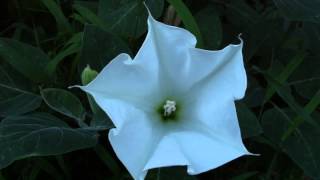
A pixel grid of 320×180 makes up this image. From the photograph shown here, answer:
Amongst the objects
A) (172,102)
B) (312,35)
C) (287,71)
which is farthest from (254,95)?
(172,102)

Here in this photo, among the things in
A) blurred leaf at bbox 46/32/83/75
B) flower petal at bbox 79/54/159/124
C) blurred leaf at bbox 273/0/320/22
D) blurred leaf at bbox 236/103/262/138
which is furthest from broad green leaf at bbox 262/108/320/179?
blurred leaf at bbox 46/32/83/75

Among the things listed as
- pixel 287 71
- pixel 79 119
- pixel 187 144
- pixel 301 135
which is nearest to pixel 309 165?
pixel 301 135

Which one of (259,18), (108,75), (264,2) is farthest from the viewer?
(264,2)

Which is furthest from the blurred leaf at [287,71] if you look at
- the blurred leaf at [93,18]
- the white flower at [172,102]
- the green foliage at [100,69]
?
the blurred leaf at [93,18]

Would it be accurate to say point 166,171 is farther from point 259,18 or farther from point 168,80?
point 259,18

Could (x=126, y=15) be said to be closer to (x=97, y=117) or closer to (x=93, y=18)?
(x=93, y=18)

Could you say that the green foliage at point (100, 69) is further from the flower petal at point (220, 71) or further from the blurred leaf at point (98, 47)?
the flower petal at point (220, 71)

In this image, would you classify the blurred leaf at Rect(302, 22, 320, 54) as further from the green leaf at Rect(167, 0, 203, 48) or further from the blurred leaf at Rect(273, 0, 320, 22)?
the green leaf at Rect(167, 0, 203, 48)
